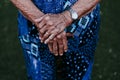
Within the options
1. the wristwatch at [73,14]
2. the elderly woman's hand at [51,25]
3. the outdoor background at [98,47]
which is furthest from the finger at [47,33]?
the outdoor background at [98,47]

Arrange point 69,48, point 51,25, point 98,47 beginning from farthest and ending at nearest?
point 98,47 → point 69,48 → point 51,25

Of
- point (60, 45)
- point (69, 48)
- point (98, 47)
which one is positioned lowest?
point (98, 47)

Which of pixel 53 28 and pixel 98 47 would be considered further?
pixel 98 47

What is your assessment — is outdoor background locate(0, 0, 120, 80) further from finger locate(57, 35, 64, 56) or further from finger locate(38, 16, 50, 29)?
finger locate(38, 16, 50, 29)

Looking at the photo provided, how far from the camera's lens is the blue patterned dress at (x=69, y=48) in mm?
2438

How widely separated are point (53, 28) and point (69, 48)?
0.35m

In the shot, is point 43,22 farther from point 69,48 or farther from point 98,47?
point 98,47

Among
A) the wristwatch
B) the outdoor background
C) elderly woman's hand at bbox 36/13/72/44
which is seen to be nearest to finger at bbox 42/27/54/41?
elderly woman's hand at bbox 36/13/72/44

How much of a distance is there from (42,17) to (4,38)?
7.05 feet

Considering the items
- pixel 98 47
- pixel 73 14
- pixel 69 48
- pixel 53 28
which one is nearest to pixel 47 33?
pixel 53 28

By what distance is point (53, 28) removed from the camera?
7.38 ft

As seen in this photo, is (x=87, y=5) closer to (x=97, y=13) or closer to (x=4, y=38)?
(x=97, y=13)

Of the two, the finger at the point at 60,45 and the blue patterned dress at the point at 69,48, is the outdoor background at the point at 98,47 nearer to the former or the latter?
the blue patterned dress at the point at 69,48

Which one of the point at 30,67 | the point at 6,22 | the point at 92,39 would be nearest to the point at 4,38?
the point at 6,22
